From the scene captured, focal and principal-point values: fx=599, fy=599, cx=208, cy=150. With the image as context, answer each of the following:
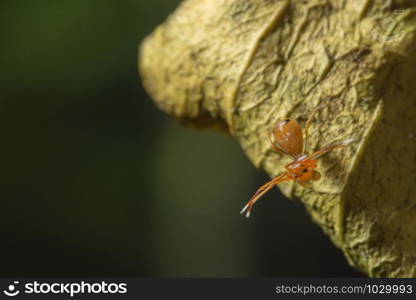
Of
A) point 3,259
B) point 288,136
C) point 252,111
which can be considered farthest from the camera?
point 3,259

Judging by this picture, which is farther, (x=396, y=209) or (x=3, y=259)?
(x=3, y=259)

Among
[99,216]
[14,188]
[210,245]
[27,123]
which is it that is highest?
[27,123]

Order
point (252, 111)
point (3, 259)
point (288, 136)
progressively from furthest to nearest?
1. point (3, 259)
2. point (252, 111)
3. point (288, 136)

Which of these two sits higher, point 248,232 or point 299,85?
point 299,85

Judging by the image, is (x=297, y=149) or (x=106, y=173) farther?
(x=106, y=173)

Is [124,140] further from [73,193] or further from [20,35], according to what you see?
[20,35]

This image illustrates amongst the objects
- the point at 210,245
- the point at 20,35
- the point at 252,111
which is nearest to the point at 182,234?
the point at 210,245

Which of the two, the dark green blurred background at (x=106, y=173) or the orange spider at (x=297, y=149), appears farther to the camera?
the dark green blurred background at (x=106, y=173)

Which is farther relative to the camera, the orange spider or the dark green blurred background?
the dark green blurred background
